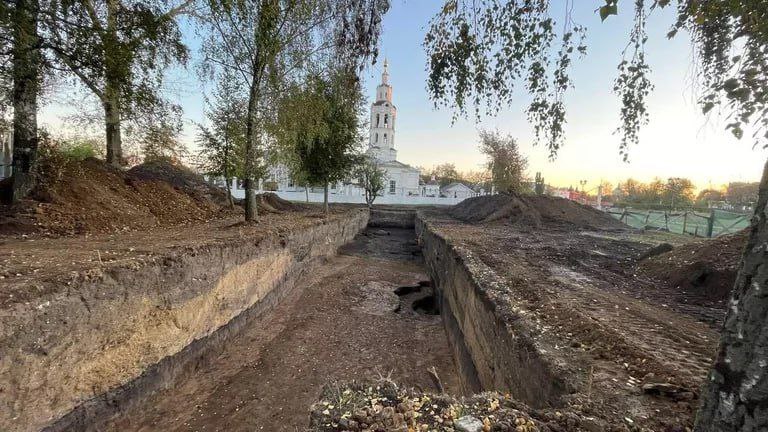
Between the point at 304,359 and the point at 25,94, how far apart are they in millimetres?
6676

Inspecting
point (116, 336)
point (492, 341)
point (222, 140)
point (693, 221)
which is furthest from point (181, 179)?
point (693, 221)

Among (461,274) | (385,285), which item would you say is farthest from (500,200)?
(461,274)

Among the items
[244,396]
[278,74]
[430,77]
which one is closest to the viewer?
[430,77]

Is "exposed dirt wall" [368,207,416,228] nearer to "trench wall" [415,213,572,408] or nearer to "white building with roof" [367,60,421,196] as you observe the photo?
"trench wall" [415,213,572,408]

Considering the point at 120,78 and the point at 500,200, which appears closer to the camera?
the point at 120,78

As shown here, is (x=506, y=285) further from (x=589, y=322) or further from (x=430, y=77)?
(x=430, y=77)

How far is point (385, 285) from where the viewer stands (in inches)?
396

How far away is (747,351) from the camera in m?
1.05

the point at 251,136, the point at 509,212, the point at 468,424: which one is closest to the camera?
the point at 468,424

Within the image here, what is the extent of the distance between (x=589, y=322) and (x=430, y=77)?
9.19 feet

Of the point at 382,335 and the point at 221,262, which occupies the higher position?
the point at 221,262

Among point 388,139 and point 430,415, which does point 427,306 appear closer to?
point 430,415

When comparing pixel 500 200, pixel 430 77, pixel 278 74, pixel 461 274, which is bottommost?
pixel 461 274

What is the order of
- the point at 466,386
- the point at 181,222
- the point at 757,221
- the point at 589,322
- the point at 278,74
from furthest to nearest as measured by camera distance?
the point at 181,222
the point at 278,74
the point at 466,386
the point at 589,322
the point at 757,221
